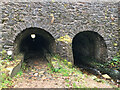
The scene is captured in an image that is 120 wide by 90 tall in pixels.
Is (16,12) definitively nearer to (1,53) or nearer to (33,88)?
(1,53)

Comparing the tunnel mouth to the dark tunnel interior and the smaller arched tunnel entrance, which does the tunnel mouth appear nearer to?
the dark tunnel interior

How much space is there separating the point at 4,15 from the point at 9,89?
14.1ft

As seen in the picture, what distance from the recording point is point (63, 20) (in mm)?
5836

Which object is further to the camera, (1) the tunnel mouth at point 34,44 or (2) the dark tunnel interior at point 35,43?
(2) the dark tunnel interior at point 35,43

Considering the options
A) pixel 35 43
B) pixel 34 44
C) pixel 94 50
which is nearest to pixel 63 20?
pixel 94 50

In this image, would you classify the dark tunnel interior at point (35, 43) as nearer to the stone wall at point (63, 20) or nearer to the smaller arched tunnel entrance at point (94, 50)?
the stone wall at point (63, 20)

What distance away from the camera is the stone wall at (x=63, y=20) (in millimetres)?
5297

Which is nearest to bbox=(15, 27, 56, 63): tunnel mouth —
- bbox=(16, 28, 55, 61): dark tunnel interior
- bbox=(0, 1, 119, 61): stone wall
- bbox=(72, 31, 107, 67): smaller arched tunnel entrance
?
bbox=(16, 28, 55, 61): dark tunnel interior

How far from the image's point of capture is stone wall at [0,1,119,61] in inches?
209

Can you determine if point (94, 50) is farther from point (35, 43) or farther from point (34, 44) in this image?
point (34, 44)

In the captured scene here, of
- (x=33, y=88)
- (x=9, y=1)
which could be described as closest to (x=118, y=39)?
(x=33, y=88)

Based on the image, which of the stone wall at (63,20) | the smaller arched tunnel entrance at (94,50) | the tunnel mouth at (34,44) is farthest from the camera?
the smaller arched tunnel entrance at (94,50)

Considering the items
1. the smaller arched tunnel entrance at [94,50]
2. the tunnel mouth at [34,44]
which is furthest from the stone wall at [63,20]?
the tunnel mouth at [34,44]

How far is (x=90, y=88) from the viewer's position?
10.7 feet
